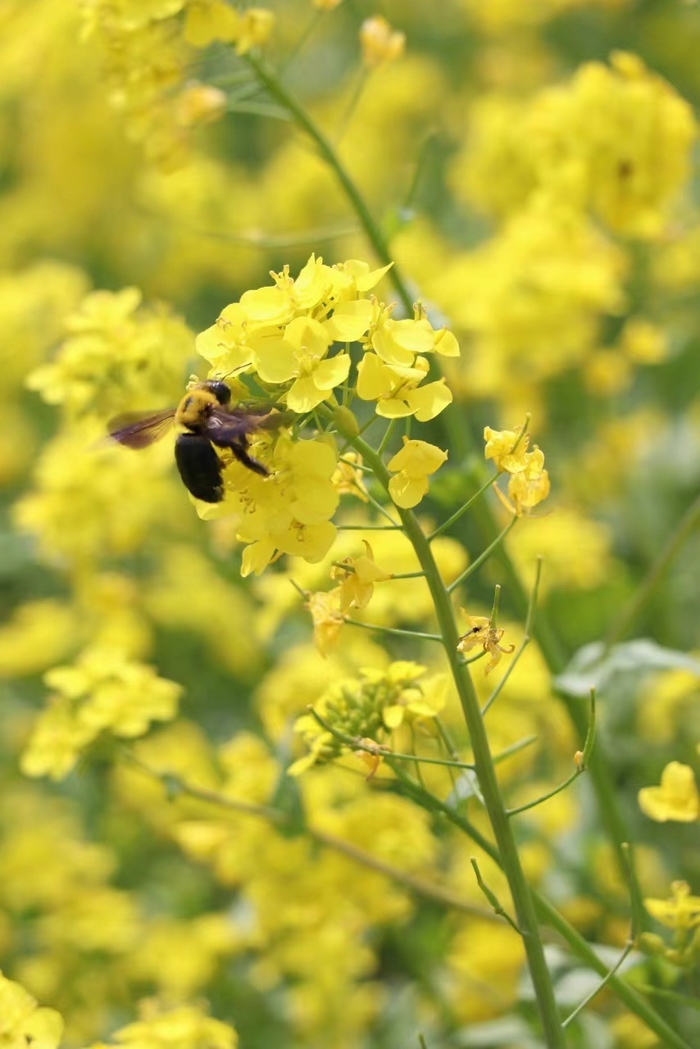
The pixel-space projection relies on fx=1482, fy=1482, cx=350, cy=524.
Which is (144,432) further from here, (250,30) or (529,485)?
(250,30)

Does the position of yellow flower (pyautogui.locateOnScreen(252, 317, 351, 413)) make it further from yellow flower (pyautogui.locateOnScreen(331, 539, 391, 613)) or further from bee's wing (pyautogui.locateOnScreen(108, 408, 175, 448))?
bee's wing (pyautogui.locateOnScreen(108, 408, 175, 448))

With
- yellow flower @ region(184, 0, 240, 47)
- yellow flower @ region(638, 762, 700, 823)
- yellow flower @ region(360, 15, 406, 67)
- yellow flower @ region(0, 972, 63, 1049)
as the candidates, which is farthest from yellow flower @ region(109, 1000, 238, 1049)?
yellow flower @ region(360, 15, 406, 67)

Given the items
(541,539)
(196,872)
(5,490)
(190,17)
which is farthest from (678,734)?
(5,490)

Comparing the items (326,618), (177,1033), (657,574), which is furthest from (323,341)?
(657,574)

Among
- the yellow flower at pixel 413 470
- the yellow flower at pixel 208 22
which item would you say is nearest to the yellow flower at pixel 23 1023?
the yellow flower at pixel 413 470

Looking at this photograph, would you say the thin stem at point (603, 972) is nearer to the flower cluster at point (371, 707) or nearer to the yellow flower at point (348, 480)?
the flower cluster at point (371, 707)
